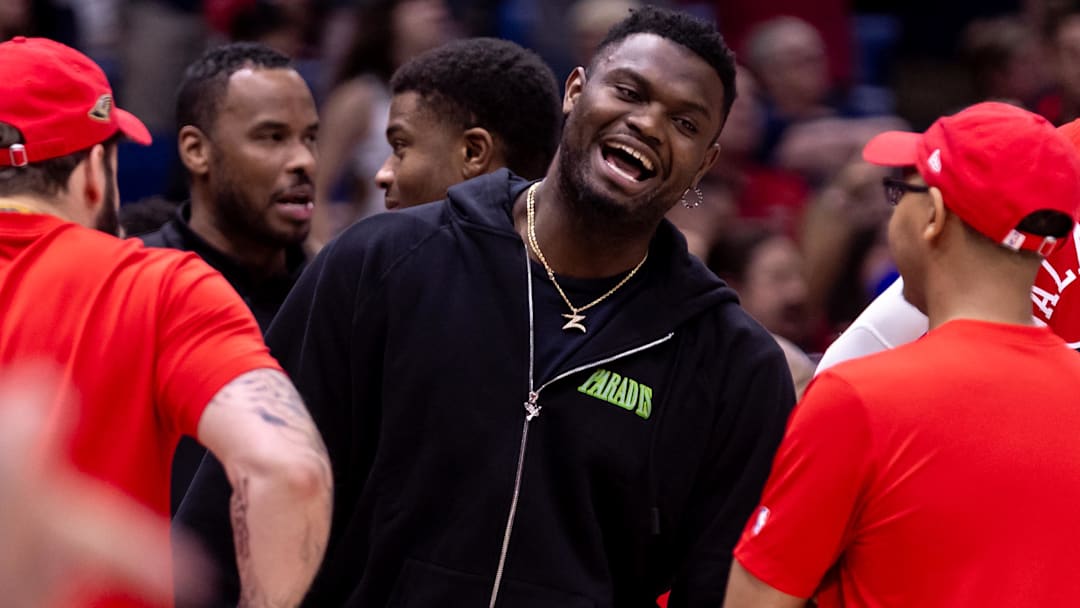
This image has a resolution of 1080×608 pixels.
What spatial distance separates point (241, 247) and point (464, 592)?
5.78ft

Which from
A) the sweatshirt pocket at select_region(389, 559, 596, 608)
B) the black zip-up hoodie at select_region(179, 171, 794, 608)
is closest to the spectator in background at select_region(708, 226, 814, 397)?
the black zip-up hoodie at select_region(179, 171, 794, 608)

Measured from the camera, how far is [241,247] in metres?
4.62

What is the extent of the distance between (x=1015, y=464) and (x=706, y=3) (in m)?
5.62

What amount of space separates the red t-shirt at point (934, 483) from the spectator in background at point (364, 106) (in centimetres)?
349

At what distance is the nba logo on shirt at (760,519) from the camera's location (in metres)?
2.82

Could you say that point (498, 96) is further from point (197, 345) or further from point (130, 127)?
point (197, 345)

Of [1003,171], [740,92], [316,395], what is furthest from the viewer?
[740,92]

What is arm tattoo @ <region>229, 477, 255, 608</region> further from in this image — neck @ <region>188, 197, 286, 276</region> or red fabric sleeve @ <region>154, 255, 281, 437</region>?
neck @ <region>188, 197, 286, 276</region>

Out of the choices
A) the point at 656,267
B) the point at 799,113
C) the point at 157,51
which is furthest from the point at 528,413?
the point at 157,51

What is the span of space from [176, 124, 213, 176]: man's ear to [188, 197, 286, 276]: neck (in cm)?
15

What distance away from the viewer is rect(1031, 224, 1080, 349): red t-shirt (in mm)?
3510

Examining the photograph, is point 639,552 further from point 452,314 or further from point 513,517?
point 452,314

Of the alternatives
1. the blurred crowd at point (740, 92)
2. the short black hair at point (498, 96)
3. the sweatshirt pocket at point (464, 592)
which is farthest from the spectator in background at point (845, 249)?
the sweatshirt pocket at point (464, 592)

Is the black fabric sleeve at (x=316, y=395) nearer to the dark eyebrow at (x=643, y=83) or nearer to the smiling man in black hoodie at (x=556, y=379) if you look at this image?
the smiling man in black hoodie at (x=556, y=379)
